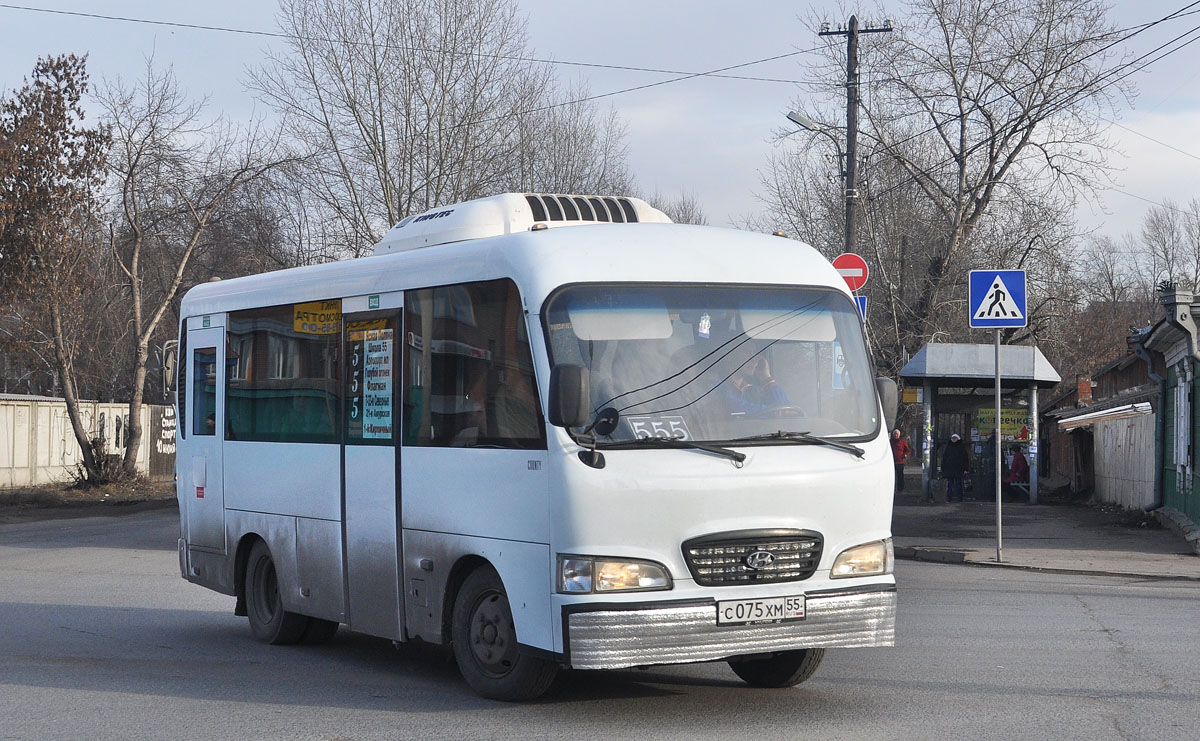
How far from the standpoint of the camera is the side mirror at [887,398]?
7.65 m

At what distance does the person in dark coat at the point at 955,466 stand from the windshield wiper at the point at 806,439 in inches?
891

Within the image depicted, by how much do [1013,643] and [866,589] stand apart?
9.42 feet

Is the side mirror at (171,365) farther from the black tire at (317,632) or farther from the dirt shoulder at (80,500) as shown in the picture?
the dirt shoulder at (80,500)

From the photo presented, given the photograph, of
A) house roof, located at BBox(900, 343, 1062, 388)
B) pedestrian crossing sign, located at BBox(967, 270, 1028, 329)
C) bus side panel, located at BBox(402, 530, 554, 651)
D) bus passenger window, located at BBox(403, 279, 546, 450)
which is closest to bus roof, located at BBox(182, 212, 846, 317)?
bus passenger window, located at BBox(403, 279, 546, 450)

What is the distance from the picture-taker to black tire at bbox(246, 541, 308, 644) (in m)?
9.88

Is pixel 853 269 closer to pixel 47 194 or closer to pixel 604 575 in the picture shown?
pixel 604 575

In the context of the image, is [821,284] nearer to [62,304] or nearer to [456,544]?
[456,544]

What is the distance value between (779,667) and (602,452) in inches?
78.8

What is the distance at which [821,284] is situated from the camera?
7645mm

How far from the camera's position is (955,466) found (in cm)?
2925

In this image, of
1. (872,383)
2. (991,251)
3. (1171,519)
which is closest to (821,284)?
(872,383)

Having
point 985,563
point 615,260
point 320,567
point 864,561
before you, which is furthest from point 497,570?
point 985,563

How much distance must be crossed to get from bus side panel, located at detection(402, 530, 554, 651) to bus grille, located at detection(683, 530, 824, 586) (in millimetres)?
771

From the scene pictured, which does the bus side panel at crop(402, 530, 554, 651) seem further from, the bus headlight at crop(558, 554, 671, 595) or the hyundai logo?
the hyundai logo
